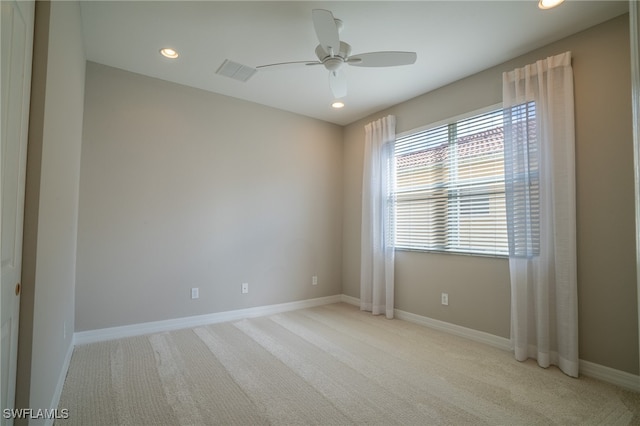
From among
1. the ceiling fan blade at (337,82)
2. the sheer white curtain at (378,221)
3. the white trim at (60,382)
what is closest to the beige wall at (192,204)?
the white trim at (60,382)

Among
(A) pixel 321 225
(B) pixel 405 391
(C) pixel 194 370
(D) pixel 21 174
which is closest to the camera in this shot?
(D) pixel 21 174

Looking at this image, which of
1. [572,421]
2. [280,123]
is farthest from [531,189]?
[280,123]

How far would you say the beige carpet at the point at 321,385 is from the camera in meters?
1.87

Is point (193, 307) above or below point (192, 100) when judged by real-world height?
below

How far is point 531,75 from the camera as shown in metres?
2.72

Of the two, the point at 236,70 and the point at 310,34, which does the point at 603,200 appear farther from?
the point at 236,70

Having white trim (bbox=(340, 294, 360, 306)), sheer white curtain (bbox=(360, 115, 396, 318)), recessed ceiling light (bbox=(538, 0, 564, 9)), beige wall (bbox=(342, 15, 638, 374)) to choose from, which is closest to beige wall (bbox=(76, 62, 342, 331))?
white trim (bbox=(340, 294, 360, 306))

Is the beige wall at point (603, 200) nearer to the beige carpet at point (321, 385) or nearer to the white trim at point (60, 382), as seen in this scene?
the beige carpet at point (321, 385)

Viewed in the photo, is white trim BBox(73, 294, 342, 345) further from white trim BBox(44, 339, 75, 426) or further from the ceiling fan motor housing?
the ceiling fan motor housing

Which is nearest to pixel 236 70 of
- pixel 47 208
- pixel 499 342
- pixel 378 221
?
pixel 47 208

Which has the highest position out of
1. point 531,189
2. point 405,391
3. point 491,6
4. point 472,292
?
point 491,6

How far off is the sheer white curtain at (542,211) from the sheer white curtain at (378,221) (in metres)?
1.43

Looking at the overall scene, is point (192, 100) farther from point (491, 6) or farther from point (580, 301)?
point (580, 301)

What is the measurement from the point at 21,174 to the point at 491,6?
120 inches
